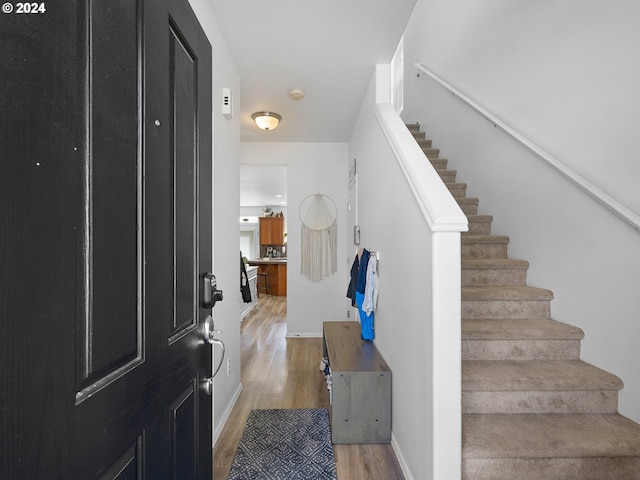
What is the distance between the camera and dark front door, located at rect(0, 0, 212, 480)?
399 millimetres

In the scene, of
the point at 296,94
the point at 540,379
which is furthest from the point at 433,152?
the point at 540,379

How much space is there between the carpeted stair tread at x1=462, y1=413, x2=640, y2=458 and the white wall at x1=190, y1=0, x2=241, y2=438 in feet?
4.84

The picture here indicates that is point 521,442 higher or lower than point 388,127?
lower

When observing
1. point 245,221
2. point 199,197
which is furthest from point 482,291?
point 245,221

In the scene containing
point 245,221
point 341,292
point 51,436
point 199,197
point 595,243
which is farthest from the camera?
point 245,221

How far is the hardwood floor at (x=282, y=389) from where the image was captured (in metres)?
1.78

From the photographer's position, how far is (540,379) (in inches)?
63.3

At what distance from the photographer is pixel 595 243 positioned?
1708mm

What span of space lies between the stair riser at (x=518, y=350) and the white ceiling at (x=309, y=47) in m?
1.99

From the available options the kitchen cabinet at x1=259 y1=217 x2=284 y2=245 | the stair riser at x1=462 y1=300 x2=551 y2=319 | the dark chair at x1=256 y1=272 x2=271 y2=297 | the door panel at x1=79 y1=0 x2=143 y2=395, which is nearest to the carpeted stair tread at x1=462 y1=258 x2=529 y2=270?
the stair riser at x1=462 y1=300 x2=551 y2=319

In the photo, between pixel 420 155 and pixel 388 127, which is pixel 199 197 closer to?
pixel 420 155

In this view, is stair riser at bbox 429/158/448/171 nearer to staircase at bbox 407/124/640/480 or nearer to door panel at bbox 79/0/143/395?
staircase at bbox 407/124/640/480

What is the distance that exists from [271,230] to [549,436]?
9.03 m

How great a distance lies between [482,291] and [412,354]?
0.78m
